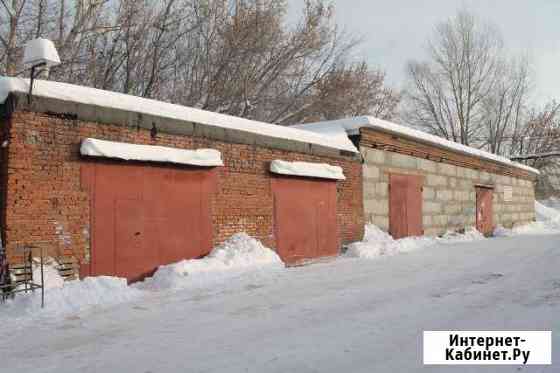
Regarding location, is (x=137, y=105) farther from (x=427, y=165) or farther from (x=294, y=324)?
(x=427, y=165)

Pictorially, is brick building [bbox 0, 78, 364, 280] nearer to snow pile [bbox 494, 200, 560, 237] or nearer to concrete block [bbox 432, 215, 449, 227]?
concrete block [bbox 432, 215, 449, 227]

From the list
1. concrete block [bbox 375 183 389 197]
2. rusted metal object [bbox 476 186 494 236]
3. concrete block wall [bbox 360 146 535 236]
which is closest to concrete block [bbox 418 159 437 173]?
concrete block wall [bbox 360 146 535 236]

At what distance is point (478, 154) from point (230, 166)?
13314 millimetres

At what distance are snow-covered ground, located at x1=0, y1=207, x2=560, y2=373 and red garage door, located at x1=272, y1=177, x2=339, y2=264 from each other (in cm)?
106

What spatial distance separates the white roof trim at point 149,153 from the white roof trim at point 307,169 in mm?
1571

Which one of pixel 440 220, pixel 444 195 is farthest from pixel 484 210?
pixel 440 220

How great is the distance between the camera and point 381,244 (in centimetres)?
1284

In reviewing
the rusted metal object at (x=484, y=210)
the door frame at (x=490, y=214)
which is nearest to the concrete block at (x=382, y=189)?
the door frame at (x=490, y=214)

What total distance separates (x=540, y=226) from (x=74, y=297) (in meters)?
24.3

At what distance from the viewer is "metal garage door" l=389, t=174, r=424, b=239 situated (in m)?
14.4

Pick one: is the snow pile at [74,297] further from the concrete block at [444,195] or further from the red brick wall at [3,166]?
the concrete block at [444,195]

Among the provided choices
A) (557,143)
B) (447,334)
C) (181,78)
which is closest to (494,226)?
(181,78)

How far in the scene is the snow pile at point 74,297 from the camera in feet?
20.3

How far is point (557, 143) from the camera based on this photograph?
39.7 metres
